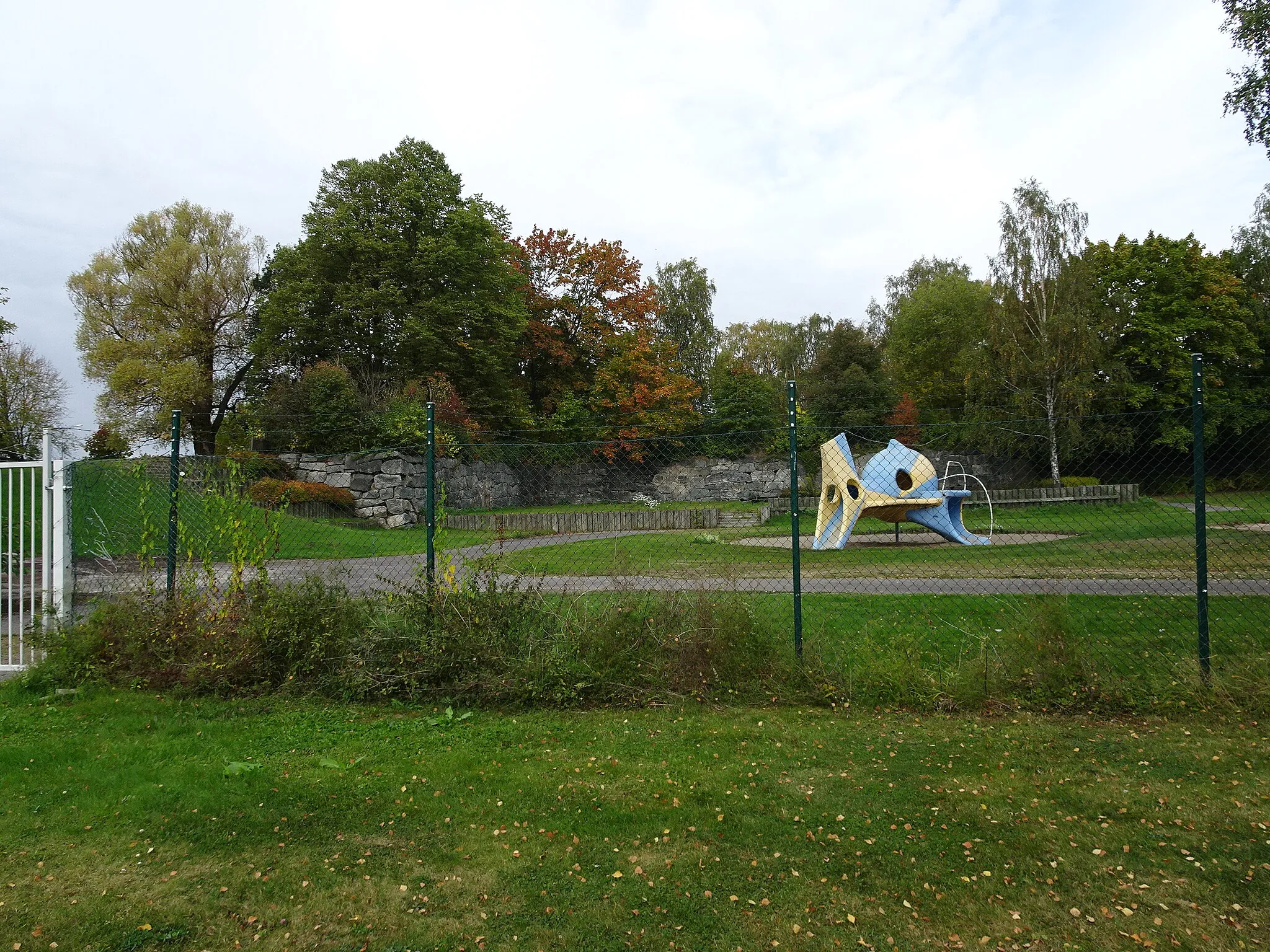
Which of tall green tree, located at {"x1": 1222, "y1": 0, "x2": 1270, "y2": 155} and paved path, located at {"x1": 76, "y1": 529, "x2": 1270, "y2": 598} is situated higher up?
tall green tree, located at {"x1": 1222, "y1": 0, "x2": 1270, "y2": 155}

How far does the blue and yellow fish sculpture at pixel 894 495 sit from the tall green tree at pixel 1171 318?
18.1 meters

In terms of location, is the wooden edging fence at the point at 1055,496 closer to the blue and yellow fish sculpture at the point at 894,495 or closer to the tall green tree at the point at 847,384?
the blue and yellow fish sculpture at the point at 894,495

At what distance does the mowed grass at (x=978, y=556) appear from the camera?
8.52 meters

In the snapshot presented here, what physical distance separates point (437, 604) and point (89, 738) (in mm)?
2022

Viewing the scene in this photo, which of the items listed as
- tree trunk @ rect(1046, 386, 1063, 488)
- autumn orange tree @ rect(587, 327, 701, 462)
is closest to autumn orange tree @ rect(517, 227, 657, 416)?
autumn orange tree @ rect(587, 327, 701, 462)

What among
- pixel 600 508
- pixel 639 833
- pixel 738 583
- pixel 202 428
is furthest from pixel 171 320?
pixel 639 833

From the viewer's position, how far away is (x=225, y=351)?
28.6 meters

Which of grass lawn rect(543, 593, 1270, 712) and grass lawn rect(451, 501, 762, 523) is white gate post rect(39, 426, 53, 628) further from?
grass lawn rect(451, 501, 762, 523)

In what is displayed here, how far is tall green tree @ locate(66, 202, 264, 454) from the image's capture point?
25.6 m

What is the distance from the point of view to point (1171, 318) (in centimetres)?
2892

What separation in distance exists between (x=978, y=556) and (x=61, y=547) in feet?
A: 37.0

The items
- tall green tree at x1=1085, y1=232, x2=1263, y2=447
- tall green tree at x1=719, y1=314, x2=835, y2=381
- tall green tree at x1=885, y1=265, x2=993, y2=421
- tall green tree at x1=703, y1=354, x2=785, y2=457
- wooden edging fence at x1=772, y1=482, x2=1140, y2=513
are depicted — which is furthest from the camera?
tall green tree at x1=719, y1=314, x2=835, y2=381

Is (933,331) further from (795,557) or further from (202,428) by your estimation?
(795,557)

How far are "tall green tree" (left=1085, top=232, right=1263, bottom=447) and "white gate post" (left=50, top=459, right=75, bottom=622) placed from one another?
30.5 metres
